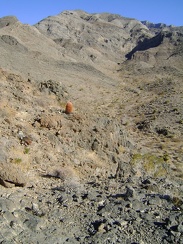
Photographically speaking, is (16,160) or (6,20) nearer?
(16,160)

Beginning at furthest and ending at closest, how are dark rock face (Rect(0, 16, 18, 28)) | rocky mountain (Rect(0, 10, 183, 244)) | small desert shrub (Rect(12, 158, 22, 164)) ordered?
dark rock face (Rect(0, 16, 18, 28))
small desert shrub (Rect(12, 158, 22, 164))
rocky mountain (Rect(0, 10, 183, 244))

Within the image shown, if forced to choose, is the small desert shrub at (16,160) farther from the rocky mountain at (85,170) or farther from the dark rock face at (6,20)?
the dark rock face at (6,20)

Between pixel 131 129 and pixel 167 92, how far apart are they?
12.5 metres

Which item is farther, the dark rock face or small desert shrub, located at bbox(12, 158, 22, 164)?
the dark rock face

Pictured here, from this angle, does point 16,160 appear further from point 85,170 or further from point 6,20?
point 6,20

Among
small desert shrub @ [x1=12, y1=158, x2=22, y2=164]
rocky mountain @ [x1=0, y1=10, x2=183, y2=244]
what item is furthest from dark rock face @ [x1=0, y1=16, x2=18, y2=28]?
small desert shrub @ [x1=12, y1=158, x2=22, y2=164]

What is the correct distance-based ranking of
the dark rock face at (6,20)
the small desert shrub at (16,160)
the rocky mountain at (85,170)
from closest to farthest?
the rocky mountain at (85,170)
the small desert shrub at (16,160)
the dark rock face at (6,20)

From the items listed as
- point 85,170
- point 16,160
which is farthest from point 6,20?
point 16,160

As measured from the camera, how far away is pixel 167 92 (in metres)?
30.6

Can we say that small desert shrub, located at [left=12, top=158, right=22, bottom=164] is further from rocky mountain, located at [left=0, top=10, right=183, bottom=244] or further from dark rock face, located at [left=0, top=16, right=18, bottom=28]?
dark rock face, located at [left=0, top=16, right=18, bottom=28]

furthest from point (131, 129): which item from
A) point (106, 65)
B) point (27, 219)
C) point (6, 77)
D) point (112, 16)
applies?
point (112, 16)

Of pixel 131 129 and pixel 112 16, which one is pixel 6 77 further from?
pixel 112 16

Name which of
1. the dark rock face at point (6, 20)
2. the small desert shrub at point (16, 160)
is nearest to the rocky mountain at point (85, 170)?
the small desert shrub at point (16, 160)

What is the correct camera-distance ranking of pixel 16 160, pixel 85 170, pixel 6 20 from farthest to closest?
pixel 6 20 → pixel 85 170 → pixel 16 160
